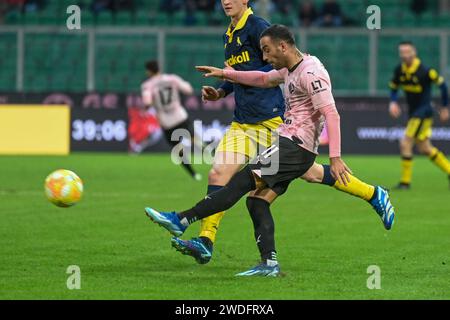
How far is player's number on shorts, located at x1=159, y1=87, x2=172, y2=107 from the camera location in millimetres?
21344

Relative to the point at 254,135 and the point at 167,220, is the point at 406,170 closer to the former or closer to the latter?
the point at 254,135

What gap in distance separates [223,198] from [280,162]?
55cm

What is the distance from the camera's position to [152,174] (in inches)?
829

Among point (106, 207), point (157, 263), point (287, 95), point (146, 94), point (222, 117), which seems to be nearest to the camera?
point (287, 95)

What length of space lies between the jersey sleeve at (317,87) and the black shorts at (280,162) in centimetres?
44

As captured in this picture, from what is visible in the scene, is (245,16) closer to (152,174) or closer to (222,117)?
(152,174)

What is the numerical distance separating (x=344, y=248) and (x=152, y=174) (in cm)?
1068

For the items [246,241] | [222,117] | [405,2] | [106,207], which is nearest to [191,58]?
[222,117]

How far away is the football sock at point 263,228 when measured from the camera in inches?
346

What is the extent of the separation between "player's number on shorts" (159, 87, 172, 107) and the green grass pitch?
8.98 ft

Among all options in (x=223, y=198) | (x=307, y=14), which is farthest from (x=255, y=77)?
(x=307, y=14)

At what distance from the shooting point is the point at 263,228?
29.0 feet

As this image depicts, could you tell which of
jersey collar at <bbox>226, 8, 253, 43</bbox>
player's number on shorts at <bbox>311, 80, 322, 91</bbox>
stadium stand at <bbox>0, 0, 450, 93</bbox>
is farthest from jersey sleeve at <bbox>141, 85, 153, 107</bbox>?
player's number on shorts at <bbox>311, 80, 322, 91</bbox>

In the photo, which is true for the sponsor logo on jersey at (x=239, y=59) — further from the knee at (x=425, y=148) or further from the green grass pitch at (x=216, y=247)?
the knee at (x=425, y=148)
